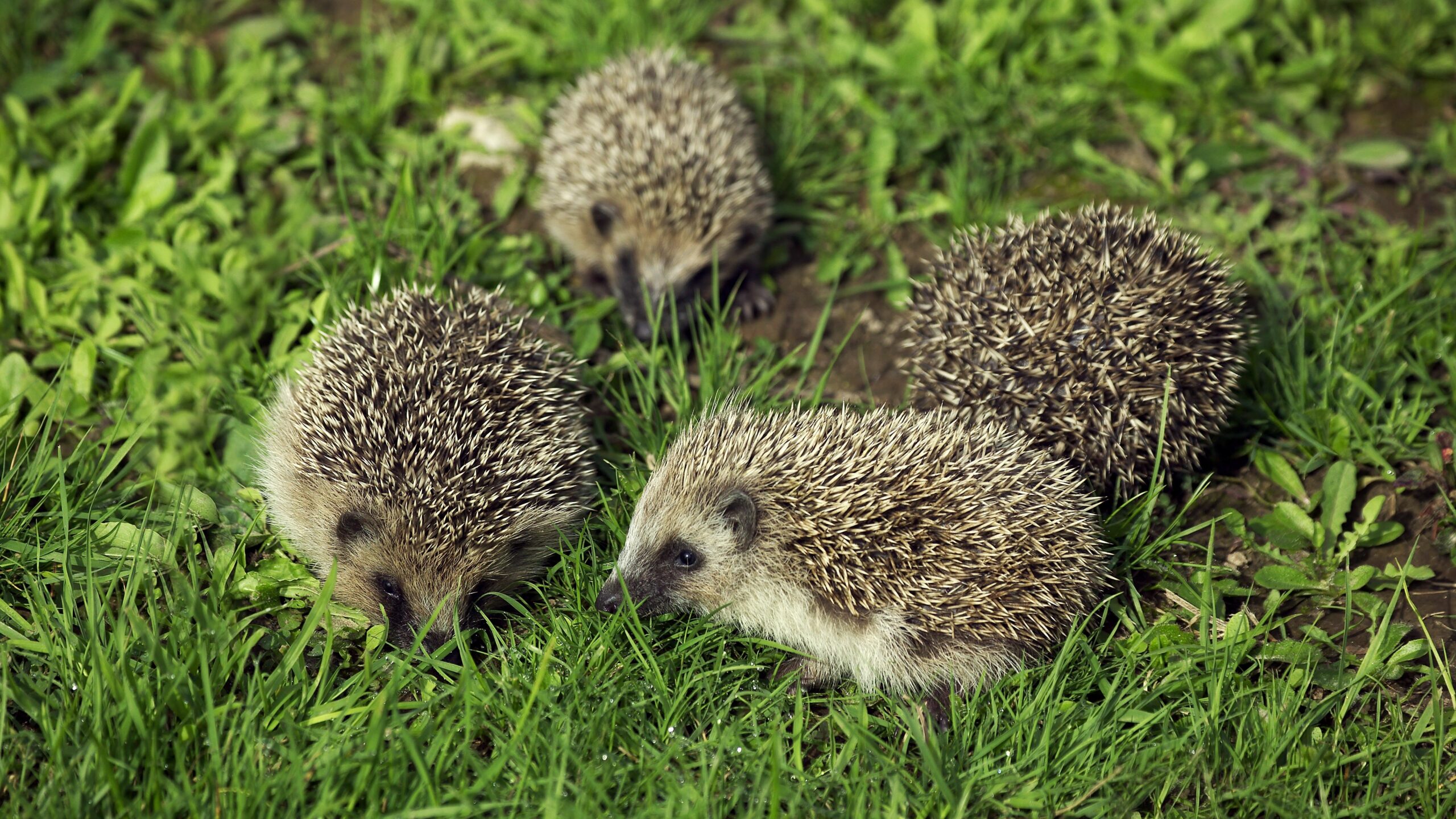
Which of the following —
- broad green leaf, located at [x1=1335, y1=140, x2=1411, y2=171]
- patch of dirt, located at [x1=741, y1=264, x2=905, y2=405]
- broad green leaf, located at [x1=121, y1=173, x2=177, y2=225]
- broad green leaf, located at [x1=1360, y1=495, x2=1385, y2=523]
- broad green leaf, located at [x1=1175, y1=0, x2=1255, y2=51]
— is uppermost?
broad green leaf, located at [x1=1175, y1=0, x2=1255, y2=51]

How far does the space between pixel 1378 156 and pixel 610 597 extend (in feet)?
16.6

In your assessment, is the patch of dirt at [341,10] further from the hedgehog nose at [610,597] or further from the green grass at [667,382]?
the hedgehog nose at [610,597]

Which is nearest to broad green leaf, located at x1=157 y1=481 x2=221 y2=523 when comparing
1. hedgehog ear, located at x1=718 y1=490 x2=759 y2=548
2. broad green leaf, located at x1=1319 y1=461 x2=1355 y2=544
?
hedgehog ear, located at x1=718 y1=490 x2=759 y2=548

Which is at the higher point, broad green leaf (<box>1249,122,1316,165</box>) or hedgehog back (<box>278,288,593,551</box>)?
broad green leaf (<box>1249,122,1316,165</box>)

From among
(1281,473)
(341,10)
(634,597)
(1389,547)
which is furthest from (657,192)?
(1389,547)

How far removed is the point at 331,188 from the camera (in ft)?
19.8

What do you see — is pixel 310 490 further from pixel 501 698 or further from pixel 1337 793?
pixel 1337 793

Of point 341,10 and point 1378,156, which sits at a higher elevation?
point 341,10

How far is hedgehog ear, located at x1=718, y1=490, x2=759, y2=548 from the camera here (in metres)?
4.00

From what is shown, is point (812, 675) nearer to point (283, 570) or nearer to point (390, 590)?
point (390, 590)

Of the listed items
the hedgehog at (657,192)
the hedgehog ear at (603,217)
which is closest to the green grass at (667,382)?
the hedgehog at (657,192)

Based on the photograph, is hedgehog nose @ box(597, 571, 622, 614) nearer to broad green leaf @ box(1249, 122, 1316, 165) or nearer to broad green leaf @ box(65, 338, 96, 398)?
broad green leaf @ box(65, 338, 96, 398)

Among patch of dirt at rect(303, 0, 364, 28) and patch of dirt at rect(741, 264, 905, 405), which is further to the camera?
patch of dirt at rect(303, 0, 364, 28)

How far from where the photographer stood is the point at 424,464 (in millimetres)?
4031
